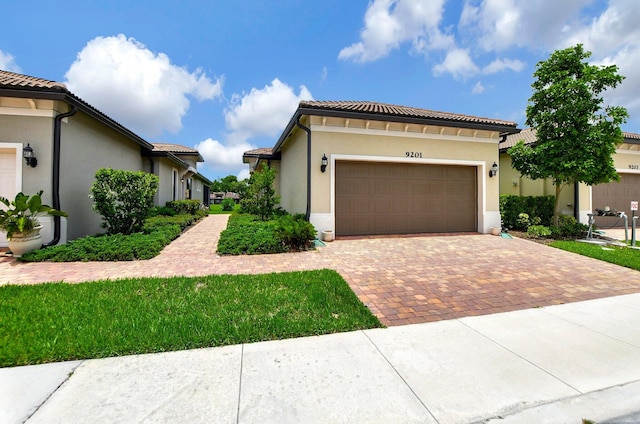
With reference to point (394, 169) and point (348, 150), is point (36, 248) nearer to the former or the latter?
point (348, 150)

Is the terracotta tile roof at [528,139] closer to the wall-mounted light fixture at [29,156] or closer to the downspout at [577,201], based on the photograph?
the downspout at [577,201]

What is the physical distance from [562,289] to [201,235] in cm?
1022

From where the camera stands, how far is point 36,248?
263 inches

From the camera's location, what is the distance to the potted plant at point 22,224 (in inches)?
251

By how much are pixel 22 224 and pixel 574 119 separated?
649 inches

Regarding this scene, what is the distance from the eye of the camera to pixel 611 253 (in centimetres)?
765

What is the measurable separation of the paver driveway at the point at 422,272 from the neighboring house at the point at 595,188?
6279 millimetres

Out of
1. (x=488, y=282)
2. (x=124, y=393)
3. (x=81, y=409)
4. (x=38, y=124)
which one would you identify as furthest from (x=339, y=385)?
(x=38, y=124)

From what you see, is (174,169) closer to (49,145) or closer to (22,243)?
(49,145)

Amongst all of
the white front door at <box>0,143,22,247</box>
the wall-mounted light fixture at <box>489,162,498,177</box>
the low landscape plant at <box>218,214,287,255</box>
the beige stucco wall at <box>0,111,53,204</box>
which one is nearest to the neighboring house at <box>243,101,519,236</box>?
the wall-mounted light fixture at <box>489,162,498,177</box>

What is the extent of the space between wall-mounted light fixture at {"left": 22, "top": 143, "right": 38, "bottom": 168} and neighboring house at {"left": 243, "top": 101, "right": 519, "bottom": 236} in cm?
706

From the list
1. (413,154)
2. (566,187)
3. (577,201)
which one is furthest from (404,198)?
(577,201)

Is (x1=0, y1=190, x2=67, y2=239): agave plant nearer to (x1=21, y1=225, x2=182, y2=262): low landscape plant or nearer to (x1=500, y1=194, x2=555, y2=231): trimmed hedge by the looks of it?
(x1=21, y1=225, x2=182, y2=262): low landscape plant

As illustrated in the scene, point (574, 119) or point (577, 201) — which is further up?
point (574, 119)
